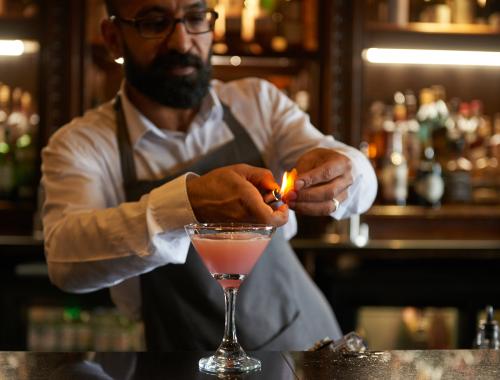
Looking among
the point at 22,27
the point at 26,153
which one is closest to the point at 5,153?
the point at 26,153

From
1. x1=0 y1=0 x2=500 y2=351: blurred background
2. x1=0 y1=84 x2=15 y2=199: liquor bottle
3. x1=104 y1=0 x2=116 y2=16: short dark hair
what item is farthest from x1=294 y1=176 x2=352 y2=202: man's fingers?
x1=0 y1=84 x2=15 y2=199: liquor bottle

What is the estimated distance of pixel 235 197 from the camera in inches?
57.8

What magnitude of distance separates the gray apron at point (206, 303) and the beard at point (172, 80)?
113 mm

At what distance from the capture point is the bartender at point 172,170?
1.70 metres

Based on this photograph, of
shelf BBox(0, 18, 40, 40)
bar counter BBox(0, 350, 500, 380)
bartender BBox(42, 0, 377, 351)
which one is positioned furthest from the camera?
shelf BBox(0, 18, 40, 40)

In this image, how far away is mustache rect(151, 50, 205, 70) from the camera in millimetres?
1949

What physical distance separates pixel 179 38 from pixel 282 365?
2.90 feet

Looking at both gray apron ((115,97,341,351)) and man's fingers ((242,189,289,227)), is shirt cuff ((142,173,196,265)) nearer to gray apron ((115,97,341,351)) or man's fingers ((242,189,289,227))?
man's fingers ((242,189,289,227))

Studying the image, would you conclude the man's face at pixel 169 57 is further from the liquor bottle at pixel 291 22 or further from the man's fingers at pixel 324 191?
the liquor bottle at pixel 291 22

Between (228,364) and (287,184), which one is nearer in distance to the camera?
(228,364)

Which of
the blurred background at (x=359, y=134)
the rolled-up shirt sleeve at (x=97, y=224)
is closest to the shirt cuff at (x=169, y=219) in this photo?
the rolled-up shirt sleeve at (x=97, y=224)

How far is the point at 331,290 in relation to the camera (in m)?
3.31

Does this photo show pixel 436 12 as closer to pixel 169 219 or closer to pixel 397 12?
pixel 397 12

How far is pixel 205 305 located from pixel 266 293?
0.15 metres
